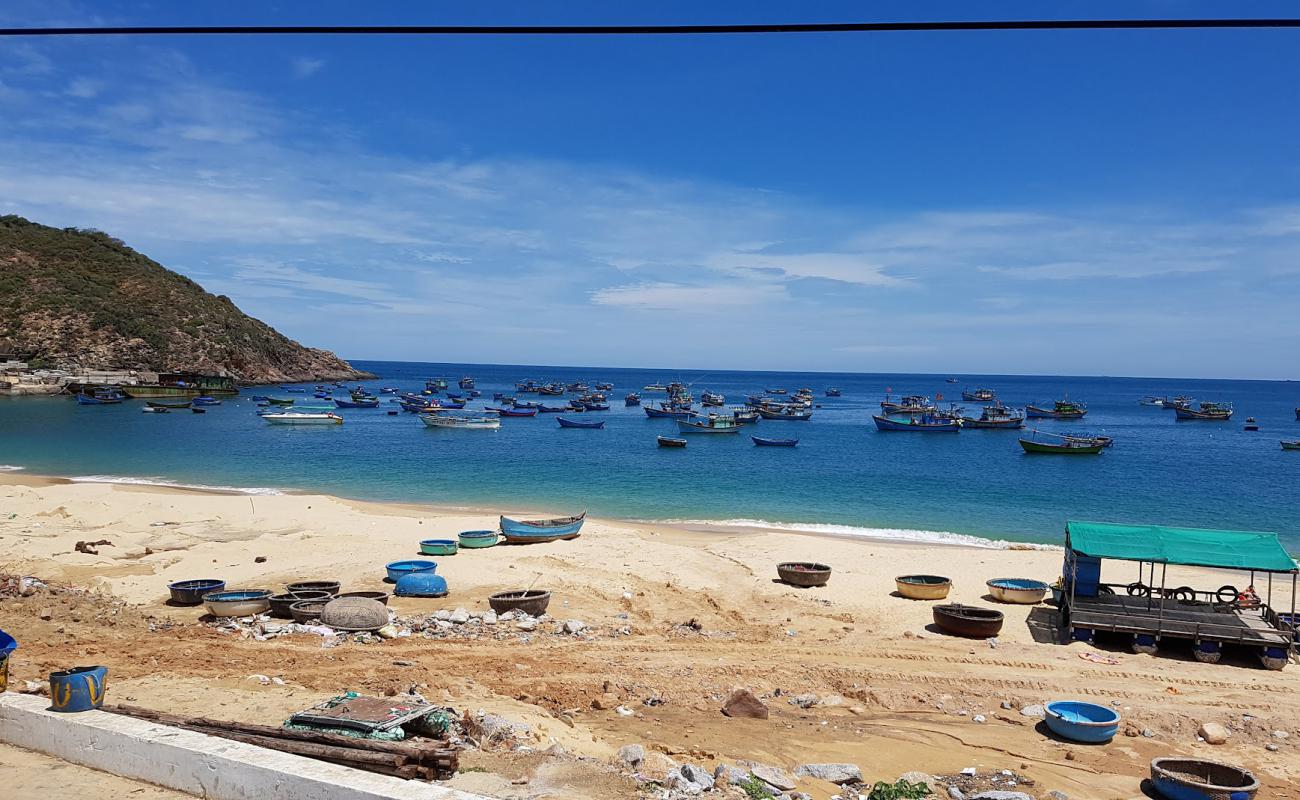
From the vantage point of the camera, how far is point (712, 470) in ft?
168

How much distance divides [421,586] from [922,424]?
65178 millimetres

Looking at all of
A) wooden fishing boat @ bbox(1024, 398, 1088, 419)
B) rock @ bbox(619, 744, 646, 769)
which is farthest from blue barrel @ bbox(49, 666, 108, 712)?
wooden fishing boat @ bbox(1024, 398, 1088, 419)

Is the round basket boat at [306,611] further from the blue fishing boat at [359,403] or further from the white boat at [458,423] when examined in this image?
the blue fishing boat at [359,403]

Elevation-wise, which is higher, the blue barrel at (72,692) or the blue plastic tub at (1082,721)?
the blue barrel at (72,692)

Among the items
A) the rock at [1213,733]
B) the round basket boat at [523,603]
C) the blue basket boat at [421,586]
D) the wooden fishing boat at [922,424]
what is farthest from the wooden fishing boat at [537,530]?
the wooden fishing boat at [922,424]

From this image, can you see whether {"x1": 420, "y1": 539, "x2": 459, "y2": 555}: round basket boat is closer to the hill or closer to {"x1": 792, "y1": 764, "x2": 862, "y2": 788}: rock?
{"x1": 792, "y1": 764, "x2": 862, "y2": 788}: rock

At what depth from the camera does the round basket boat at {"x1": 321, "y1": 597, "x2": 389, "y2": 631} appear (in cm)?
1641

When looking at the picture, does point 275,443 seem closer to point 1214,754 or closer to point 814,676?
point 814,676

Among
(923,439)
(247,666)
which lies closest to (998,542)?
(247,666)

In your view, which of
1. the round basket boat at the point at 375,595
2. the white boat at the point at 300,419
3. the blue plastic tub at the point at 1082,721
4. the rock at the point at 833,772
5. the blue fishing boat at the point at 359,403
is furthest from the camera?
the blue fishing boat at the point at 359,403

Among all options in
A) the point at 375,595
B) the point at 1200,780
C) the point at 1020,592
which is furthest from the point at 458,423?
the point at 1200,780

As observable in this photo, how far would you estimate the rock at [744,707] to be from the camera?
12875mm

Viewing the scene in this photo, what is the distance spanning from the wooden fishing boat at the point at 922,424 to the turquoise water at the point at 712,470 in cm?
216

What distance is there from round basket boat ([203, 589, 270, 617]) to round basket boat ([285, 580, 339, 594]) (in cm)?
140
